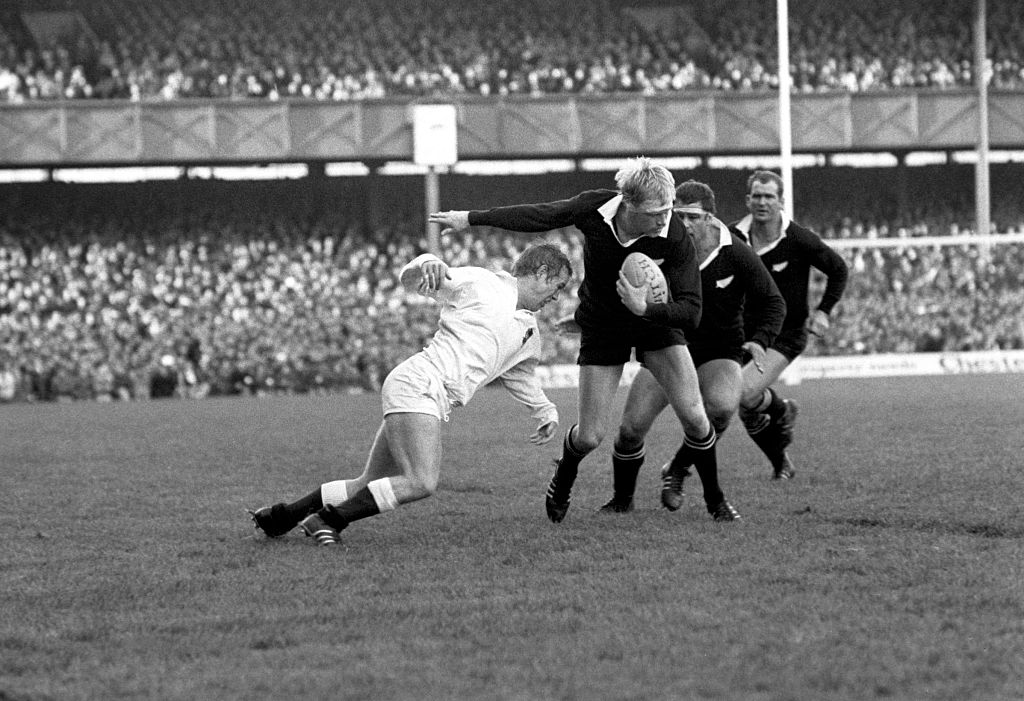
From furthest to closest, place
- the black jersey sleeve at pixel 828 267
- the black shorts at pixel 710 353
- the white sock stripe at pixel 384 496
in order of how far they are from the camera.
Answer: the black jersey sleeve at pixel 828 267
the black shorts at pixel 710 353
the white sock stripe at pixel 384 496

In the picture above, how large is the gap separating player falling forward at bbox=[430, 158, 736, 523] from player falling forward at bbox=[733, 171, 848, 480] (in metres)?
2.21

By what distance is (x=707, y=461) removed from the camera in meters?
8.57

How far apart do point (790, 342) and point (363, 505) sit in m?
4.77

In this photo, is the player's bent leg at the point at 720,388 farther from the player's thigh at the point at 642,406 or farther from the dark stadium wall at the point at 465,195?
the dark stadium wall at the point at 465,195

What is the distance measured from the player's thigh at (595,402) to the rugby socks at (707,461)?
53 cm

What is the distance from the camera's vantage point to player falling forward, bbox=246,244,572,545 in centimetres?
759

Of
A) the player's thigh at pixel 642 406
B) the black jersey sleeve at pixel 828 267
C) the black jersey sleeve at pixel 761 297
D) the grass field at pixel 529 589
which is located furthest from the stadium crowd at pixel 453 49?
the player's thigh at pixel 642 406

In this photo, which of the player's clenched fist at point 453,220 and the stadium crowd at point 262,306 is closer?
the player's clenched fist at point 453,220

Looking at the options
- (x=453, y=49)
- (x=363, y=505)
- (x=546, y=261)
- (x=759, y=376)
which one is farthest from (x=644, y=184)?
(x=453, y=49)

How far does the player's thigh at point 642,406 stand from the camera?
29.5 ft

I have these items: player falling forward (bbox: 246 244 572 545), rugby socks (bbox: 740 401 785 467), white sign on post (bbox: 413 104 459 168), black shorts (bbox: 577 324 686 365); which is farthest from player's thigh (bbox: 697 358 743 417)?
white sign on post (bbox: 413 104 459 168)

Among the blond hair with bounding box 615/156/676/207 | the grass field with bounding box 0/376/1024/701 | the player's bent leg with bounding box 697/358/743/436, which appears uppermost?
the blond hair with bounding box 615/156/676/207

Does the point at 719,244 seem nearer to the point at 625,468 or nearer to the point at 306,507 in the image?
the point at 625,468

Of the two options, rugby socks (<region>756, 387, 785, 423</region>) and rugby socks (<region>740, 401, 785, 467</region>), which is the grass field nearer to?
rugby socks (<region>740, 401, 785, 467</region>)
